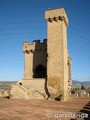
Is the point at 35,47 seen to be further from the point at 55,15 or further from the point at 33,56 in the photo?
the point at 55,15

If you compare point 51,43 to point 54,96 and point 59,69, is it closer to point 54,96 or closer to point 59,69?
point 59,69

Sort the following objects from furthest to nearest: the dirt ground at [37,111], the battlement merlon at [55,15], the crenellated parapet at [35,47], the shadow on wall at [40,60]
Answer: the crenellated parapet at [35,47]
the shadow on wall at [40,60]
the battlement merlon at [55,15]
the dirt ground at [37,111]

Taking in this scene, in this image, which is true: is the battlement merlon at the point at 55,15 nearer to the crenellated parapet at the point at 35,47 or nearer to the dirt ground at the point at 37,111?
the crenellated parapet at the point at 35,47

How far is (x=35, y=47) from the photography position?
3136cm

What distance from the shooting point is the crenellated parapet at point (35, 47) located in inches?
1214

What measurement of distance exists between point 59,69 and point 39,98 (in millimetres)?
4738

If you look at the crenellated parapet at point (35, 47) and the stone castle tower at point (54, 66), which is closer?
the stone castle tower at point (54, 66)

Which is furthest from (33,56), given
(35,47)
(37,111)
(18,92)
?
(37,111)

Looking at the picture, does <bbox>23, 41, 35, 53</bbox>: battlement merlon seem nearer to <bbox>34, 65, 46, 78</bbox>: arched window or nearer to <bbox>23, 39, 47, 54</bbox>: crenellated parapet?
<bbox>23, 39, 47, 54</bbox>: crenellated parapet

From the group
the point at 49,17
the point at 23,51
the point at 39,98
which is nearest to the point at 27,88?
the point at 39,98

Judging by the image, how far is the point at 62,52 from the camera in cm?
2556

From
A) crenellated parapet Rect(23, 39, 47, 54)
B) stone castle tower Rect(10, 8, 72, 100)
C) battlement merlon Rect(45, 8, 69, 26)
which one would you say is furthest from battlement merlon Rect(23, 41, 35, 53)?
battlement merlon Rect(45, 8, 69, 26)

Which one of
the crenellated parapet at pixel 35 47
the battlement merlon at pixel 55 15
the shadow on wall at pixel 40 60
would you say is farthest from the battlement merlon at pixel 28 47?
the battlement merlon at pixel 55 15

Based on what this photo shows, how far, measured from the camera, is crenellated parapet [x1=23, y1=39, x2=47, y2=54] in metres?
30.8
